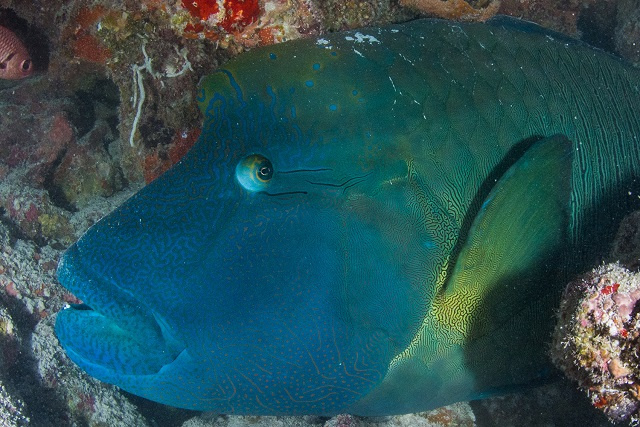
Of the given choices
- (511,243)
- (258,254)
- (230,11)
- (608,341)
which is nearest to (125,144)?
(230,11)

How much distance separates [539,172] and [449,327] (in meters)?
0.87

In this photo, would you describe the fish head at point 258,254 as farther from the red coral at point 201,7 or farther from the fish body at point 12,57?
the fish body at point 12,57

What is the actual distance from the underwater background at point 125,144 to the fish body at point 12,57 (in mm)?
212

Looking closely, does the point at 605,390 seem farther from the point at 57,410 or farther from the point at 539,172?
the point at 57,410

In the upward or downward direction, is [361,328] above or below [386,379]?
above

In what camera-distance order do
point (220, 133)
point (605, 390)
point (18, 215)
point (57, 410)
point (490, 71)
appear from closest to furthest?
1. point (605, 390)
2. point (220, 133)
3. point (490, 71)
4. point (57, 410)
5. point (18, 215)

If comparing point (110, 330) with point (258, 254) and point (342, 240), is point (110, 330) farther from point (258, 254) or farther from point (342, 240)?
point (342, 240)

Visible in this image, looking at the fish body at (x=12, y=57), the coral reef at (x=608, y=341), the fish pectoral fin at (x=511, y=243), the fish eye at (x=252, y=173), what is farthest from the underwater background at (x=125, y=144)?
the fish eye at (x=252, y=173)

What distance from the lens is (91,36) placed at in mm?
3826

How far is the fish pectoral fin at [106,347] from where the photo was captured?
1.89 meters

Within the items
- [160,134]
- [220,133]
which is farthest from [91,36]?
[220,133]

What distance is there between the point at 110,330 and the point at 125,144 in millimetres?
2502

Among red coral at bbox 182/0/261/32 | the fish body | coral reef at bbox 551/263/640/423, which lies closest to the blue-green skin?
coral reef at bbox 551/263/640/423

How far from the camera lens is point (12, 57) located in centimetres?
504
